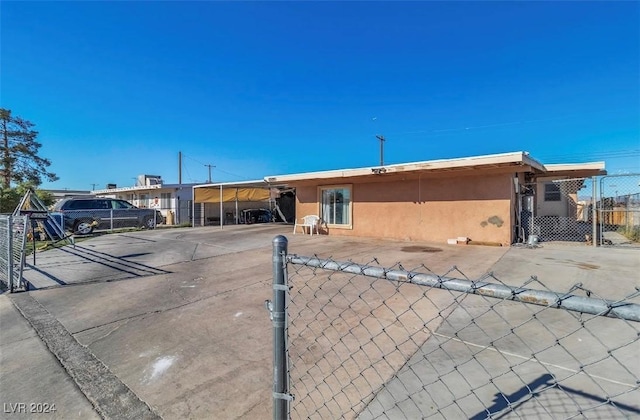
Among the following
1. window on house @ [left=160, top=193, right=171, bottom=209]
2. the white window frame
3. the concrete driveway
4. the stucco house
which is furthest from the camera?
window on house @ [left=160, top=193, right=171, bottom=209]

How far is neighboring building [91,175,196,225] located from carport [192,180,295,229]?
1.18m

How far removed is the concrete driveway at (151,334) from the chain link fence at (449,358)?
580mm

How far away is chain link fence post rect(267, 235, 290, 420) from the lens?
1629 mm

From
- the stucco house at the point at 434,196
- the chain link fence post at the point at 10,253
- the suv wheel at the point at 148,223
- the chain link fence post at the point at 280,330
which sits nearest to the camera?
the chain link fence post at the point at 280,330

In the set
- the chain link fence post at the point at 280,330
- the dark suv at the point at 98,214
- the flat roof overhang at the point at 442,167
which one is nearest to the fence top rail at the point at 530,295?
the chain link fence post at the point at 280,330

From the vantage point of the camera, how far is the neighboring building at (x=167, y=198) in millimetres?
23453

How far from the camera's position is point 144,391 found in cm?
271

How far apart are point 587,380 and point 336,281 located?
386 centimetres

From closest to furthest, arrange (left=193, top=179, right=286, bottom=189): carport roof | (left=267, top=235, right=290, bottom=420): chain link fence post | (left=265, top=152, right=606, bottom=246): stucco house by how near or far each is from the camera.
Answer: (left=267, top=235, right=290, bottom=420): chain link fence post → (left=265, top=152, right=606, bottom=246): stucco house → (left=193, top=179, right=286, bottom=189): carport roof

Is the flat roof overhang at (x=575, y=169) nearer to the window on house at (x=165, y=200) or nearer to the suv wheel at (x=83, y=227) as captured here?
the suv wheel at (x=83, y=227)

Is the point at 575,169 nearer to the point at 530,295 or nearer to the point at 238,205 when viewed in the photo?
the point at 530,295

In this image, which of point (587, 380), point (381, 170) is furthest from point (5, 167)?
point (587, 380)

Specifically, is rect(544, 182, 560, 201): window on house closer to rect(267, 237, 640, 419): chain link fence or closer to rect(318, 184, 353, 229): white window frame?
rect(318, 184, 353, 229): white window frame

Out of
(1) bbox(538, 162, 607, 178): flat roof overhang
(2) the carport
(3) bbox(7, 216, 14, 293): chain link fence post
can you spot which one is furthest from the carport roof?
(1) bbox(538, 162, 607, 178): flat roof overhang
